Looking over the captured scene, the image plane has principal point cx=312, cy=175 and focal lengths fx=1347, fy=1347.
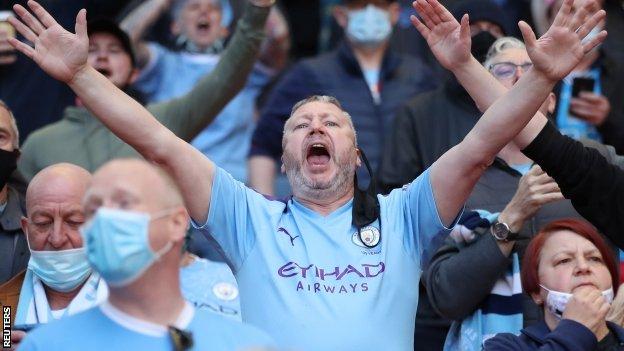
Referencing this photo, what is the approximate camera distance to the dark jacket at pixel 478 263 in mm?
5711

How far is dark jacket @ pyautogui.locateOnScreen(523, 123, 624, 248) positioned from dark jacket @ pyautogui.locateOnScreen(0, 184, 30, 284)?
7.76 feet

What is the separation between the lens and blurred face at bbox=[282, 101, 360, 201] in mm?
5418

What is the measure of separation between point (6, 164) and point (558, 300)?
8.74 ft

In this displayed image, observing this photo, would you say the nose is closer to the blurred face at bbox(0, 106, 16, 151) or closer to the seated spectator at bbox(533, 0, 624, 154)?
the blurred face at bbox(0, 106, 16, 151)

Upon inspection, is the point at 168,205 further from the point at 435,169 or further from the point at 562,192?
the point at 562,192

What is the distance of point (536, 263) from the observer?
18.1 ft

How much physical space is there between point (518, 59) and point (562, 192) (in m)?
1.16

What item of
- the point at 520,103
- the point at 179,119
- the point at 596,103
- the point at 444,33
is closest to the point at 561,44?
the point at 520,103

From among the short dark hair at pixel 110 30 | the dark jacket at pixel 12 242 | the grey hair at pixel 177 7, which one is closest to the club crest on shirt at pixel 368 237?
the dark jacket at pixel 12 242

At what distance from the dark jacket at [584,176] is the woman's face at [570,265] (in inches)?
8.3

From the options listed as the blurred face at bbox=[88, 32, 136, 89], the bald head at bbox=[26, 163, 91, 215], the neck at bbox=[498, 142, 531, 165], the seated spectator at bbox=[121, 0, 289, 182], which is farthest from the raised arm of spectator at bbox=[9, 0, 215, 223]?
the seated spectator at bbox=[121, 0, 289, 182]

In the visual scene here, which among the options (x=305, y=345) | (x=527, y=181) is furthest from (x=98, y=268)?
(x=527, y=181)

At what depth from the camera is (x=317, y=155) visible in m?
5.55

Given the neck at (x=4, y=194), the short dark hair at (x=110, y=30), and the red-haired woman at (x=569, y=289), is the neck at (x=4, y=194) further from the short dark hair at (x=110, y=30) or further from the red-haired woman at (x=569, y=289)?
the red-haired woman at (x=569, y=289)
